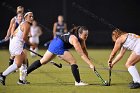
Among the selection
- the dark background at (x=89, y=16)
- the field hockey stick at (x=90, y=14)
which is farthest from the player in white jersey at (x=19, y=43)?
the dark background at (x=89, y=16)

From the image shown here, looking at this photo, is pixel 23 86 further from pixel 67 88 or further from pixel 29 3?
pixel 29 3

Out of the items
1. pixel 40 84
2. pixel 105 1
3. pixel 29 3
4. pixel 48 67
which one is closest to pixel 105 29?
pixel 105 1

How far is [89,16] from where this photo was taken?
28.9 metres

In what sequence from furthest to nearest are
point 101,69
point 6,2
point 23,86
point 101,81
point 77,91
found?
1. point 6,2
2. point 101,69
3. point 101,81
4. point 23,86
5. point 77,91

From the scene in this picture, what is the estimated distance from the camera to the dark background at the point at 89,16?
93.0ft

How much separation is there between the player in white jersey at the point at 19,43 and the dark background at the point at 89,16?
15.9 m

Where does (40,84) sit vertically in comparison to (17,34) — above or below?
below

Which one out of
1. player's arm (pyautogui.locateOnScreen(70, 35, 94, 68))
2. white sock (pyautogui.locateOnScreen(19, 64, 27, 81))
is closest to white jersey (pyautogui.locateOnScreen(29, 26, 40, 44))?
white sock (pyautogui.locateOnScreen(19, 64, 27, 81))

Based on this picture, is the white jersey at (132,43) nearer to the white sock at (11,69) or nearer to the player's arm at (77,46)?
the player's arm at (77,46)

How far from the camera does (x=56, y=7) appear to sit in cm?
2872

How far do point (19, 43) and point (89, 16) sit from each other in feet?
55.6

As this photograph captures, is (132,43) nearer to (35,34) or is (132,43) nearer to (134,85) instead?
(134,85)

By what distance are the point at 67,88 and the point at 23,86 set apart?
3.54 ft

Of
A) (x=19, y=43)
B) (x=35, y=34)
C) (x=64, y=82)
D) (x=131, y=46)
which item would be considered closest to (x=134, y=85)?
(x=131, y=46)
